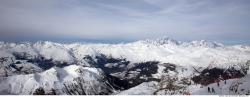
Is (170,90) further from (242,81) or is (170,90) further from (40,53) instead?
(40,53)

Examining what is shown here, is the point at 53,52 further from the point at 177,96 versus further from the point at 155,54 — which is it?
the point at 177,96

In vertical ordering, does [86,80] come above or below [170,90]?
below

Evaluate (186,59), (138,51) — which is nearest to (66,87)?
(186,59)

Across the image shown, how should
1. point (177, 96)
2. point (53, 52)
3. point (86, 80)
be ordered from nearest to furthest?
point (177, 96) < point (86, 80) < point (53, 52)

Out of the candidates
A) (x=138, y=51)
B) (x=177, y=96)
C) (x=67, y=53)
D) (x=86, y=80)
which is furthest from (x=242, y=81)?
(x=138, y=51)

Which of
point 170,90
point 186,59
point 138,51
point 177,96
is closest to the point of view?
point 177,96

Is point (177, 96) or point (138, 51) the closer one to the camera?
point (177, 96)
